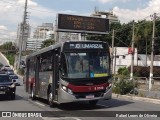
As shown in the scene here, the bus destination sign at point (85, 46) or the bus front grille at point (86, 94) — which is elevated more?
the bus destination sign at point (85, 46)

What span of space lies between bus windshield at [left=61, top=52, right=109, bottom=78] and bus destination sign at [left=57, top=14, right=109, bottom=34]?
28.3 m

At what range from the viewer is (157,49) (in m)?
105

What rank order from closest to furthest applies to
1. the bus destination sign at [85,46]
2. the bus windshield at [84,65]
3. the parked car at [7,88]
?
the bus windshield at [84,65] < the bus destination sign at [85,46] < the parked car at [7,88]

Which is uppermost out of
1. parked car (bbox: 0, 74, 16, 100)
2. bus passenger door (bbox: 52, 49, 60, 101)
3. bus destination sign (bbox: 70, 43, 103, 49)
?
bus destination sign (bbox: 70, 43, 103, 49)

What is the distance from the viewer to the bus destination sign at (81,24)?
153ft

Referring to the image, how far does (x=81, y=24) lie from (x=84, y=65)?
30513 mm

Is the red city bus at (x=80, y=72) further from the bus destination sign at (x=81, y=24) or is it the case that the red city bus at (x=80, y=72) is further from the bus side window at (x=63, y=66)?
the bus destination sign at (x=81, y=24)

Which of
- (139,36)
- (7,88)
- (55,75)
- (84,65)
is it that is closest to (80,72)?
(84,65)

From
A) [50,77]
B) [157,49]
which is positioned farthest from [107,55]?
[157,49]

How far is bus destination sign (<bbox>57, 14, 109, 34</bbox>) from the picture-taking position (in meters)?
46.8

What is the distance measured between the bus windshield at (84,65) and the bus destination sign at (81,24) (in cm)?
2830

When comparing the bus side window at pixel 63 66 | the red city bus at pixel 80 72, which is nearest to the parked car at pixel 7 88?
the red city bus at pixel 80 72

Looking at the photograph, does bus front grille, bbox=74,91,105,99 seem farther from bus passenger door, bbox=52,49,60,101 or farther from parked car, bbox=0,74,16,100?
parked car, bbox=0,74,16,100

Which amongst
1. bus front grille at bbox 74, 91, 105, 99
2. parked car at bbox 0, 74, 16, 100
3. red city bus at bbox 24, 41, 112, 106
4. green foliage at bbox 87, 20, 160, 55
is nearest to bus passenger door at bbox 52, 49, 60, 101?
red city bus at bbox 24, 41, 112, 106
